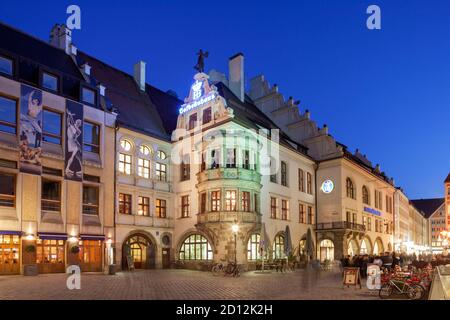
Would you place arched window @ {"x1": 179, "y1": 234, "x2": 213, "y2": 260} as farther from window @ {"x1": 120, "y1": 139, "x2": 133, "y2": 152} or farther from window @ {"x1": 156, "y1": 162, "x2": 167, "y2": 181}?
window @ {"x1": 120, "y1": 139, "x2": 133, "y2": 152}

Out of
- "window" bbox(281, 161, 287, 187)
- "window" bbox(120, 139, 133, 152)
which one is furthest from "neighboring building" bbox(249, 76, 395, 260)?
"window" bbox(120, 139, 133, 152)

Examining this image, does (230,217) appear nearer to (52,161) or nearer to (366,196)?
(52,161)

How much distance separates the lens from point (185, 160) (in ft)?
125

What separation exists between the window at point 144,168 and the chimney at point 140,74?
366 inches

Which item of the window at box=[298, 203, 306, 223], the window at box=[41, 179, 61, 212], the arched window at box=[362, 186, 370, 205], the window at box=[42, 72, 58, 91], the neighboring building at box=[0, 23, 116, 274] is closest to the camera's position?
the neighboring building at box=[0, 23, 116, 274]

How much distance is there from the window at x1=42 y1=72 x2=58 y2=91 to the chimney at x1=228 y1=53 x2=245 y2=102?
63.3ft

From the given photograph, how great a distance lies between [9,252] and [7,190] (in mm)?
3535

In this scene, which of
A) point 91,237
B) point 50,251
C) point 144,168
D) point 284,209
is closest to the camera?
point 50,251

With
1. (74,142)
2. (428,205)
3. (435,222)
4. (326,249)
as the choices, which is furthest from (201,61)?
(428,205)

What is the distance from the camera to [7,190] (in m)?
27.1

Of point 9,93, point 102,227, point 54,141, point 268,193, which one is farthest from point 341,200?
point 9,93

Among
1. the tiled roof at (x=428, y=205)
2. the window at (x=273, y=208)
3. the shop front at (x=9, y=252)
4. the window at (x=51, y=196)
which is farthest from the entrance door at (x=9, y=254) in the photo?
the tiled roof at (x=428, y=205)

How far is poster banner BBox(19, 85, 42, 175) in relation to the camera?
27.9m

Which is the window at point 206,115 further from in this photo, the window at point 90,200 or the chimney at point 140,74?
the window at point 90,200
